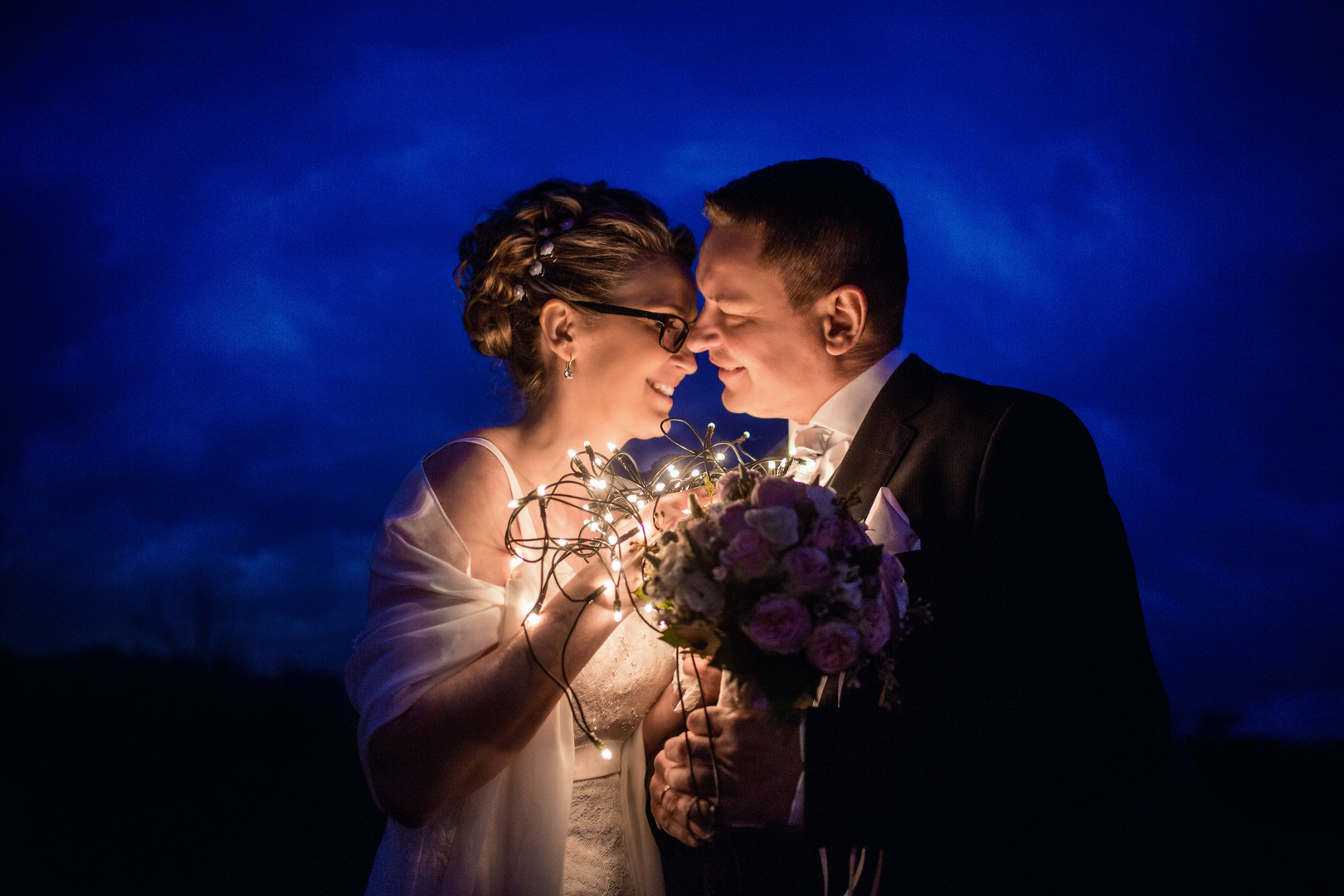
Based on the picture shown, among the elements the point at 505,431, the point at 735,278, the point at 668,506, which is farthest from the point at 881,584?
the point at 505,431

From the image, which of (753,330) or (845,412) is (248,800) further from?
(845,412)

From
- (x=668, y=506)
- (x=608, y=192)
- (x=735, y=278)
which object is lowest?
(x=668, y=506)

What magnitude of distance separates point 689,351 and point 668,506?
1.03 m

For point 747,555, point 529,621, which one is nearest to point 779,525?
point 747,555

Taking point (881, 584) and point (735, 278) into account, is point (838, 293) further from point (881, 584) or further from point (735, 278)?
point (881, 584)

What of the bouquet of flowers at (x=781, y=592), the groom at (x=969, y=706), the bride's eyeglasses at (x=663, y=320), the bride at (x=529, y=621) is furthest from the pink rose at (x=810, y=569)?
the bride's eyeglasses at (x=663, y=320)

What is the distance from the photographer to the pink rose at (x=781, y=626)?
5.27ft

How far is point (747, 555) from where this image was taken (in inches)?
65.0

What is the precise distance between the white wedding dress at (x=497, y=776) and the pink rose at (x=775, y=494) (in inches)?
44.0

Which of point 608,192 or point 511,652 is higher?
point 608,192

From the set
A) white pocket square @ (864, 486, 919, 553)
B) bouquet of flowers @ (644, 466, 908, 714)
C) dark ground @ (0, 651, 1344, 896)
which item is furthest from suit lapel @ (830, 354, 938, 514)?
dark ground @ (0, 651, 1344, 896)

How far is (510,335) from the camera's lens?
3.21 meters

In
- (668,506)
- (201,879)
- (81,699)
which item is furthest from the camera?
(81,699)

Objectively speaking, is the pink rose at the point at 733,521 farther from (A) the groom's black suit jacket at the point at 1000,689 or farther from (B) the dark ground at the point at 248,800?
(B) the dark ground at the point at 248,800
